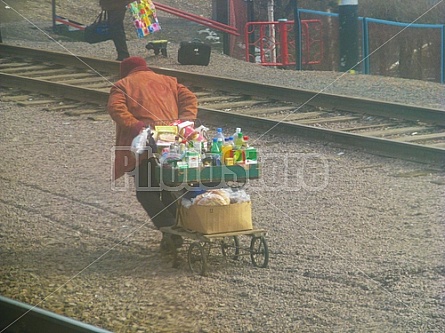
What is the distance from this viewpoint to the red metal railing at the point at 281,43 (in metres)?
20.0

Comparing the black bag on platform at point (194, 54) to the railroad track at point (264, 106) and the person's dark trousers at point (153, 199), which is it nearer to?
the railroad track at point (264, 106)

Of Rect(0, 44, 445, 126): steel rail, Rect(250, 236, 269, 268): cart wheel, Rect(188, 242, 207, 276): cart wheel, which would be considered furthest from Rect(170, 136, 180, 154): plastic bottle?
Rect(0, 44, 445, 126): steel rail

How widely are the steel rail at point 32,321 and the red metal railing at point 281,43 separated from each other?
13.6 m

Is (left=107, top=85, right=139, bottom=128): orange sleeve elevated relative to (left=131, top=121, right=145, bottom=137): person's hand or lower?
elevated

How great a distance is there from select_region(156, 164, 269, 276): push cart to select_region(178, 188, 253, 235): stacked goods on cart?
0.03 metres

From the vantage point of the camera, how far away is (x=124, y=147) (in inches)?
290

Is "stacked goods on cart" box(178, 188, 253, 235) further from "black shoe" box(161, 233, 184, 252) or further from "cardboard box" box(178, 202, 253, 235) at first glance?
"black shoe" box(161, 233, 184, 252)

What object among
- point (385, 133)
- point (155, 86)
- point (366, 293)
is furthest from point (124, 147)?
point (385, 133)

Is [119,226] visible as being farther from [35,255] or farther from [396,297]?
[396,297]

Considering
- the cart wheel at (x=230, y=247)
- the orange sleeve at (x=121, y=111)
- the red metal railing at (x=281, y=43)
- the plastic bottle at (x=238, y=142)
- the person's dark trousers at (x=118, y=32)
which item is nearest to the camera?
the plastic bottle at (x=238, y=142)

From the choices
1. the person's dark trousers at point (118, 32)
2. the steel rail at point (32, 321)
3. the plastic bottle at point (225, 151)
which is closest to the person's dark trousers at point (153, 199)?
the plastic bottle at point (225, 151)

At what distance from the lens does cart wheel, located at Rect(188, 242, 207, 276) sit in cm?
705

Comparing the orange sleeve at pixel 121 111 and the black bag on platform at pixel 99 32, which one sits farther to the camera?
the black bag on platform at pixel 99 32

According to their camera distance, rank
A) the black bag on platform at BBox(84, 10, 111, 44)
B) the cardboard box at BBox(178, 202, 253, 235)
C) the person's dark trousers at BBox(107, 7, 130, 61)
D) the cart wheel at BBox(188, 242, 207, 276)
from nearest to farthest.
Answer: the cardboard box at BBox(178, 202, 253, 235) < the cart wheel at BBox(188, 242, 207, 276) < the person's dark trousers at BBox(107, 7, 130, 61) < the black bag on platform at BBox(84, 10, 111, 44)
